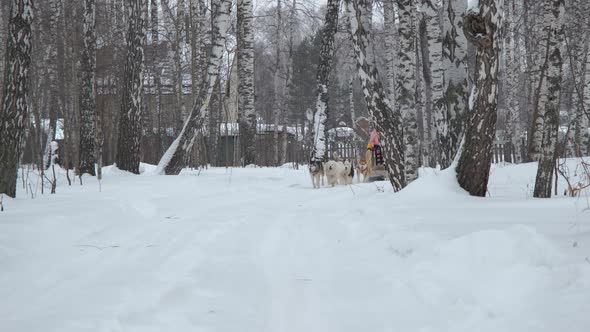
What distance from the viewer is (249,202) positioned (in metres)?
7.86

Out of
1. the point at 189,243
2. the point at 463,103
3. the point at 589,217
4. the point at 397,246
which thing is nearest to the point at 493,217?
the point at 589,217

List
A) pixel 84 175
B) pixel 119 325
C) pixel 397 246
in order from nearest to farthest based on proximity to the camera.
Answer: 1. pixel 119 325
2. pixel 397 246
3. pixel 84 175

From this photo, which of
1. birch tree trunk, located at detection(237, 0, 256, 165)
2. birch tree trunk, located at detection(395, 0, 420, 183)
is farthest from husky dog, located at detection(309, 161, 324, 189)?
birch tree trunk, located at detection(237, 0, 256, 165)

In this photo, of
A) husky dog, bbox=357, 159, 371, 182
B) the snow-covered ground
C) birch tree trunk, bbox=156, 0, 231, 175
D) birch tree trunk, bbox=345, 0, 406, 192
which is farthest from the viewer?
husky dog, bbox=357, 159, 371, 182

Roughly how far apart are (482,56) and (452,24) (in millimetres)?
1677

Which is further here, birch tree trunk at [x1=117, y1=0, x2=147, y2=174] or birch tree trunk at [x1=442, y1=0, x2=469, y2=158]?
birch tree trunk at [x1=117, y1=0, x2=147, y2=174]

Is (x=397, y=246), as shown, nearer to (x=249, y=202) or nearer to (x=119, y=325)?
(x=119, y=325)

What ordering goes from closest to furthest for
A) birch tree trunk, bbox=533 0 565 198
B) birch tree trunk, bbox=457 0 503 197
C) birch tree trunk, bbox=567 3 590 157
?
birch tree trunk, bbox=457 0 503 197 → birch tree trunk, bbox=533 0 565 198 → birch tree trunk, bbox=567 3 590 157

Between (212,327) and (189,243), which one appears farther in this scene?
(189,243)

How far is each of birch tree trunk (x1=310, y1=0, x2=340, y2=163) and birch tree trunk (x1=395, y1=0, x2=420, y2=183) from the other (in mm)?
3598

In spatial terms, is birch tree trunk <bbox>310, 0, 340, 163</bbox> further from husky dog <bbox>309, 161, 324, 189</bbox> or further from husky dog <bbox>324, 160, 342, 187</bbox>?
husky dog <bbox>324, 160, 342, 187</bbox>

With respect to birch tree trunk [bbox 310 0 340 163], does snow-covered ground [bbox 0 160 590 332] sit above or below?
below

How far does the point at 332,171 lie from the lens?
12664mm

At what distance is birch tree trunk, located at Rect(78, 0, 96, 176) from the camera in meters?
12.5
